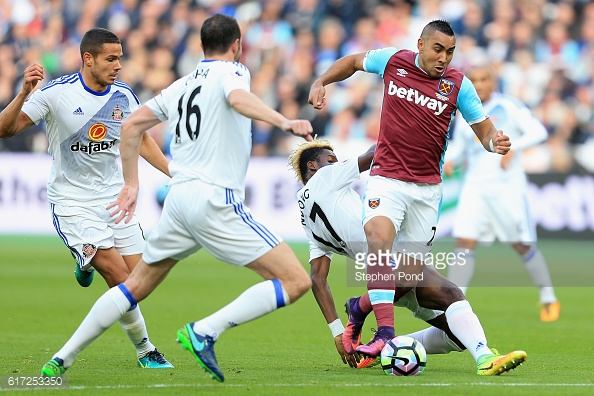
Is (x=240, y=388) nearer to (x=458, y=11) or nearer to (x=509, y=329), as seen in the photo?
(x=509, y=329)

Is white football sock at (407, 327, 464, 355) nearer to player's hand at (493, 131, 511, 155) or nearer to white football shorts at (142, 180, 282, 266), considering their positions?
player's hand at (493, 131, 511, 155)

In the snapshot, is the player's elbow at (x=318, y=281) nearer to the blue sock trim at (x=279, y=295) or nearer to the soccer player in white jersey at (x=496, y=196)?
the blue sock trim at (x=279, y=295)

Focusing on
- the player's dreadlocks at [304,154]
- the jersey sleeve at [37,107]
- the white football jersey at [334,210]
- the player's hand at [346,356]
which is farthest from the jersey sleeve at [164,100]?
the player's hand at [346,356]

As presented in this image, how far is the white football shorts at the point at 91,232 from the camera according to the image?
8.33 metres

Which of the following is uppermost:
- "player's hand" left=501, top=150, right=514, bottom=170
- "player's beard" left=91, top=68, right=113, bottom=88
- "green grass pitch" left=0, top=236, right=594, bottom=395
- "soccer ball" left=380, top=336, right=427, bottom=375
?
"player's beard" left=91, top=68, right=113, bottom=88

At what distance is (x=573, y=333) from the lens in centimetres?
1068

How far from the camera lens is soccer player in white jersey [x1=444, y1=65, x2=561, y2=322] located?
12.3 meters

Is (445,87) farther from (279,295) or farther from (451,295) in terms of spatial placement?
(279,295)

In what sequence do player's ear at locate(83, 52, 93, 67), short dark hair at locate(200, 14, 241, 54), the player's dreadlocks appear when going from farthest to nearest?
the player's dreadlocks, player's ear at locate(83, 52, 93, 67), short dark hair at locate(200, 14, 241, 54)

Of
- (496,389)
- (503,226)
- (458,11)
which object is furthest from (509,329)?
(458,11)

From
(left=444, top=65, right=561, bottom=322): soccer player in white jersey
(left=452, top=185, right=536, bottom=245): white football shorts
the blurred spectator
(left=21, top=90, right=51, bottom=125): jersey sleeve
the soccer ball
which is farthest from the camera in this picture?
the blurred spectator

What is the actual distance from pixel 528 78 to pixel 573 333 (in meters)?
12.2

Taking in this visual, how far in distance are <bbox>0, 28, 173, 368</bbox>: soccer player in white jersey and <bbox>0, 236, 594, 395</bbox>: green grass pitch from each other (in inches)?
32.1

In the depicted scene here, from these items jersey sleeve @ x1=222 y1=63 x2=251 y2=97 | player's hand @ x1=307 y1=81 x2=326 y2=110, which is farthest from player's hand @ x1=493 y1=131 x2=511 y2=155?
jersey sleeve @ x1=222 y1=63 x2=251 y2=97
